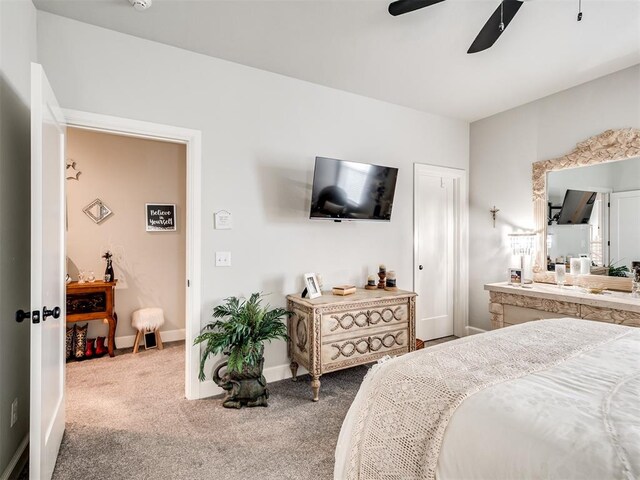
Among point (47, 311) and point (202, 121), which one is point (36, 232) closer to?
point (47, 311)

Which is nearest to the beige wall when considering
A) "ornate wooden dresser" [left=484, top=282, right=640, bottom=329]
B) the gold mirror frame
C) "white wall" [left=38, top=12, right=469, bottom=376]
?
"white wall" [left=38, top=12, right=469, bottom=376]

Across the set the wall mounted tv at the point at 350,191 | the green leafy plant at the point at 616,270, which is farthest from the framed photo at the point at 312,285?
the green leafy plant at the point at 616,270

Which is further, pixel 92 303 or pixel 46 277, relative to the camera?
pixel 92 303

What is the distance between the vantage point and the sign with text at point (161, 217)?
14.2 feet

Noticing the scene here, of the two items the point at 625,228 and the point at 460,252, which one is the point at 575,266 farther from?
the point at 460,252

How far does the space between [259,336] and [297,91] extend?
7.43ft

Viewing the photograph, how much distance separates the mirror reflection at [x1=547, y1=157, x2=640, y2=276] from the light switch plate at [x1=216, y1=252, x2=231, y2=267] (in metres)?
3.29

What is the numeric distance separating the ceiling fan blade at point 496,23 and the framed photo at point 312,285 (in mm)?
2106

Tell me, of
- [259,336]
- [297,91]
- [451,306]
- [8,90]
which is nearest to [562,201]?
[451,306]

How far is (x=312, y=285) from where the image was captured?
3043 millimetres

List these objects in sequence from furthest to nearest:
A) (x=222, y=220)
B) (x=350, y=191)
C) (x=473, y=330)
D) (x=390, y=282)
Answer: (x=473, y=330)
(x=390, y=282)
(x=350, y=191)
(x=222, y=220)

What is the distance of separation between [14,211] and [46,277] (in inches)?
20.5

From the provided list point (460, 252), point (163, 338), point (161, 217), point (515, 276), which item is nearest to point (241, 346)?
point (163, 338)

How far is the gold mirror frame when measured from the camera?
303 centimetres
